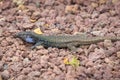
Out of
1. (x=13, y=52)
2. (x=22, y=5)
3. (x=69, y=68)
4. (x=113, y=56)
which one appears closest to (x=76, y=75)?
(x=69, y=68)

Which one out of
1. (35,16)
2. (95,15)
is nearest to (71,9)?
(95,15)

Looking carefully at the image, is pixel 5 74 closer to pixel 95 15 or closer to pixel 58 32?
pixel 58 32

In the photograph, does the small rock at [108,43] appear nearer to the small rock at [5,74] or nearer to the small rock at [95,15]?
the small rock at [95,15]

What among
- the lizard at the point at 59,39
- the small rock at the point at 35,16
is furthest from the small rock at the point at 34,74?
the small rock at the point at 35,16

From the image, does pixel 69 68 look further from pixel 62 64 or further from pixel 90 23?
pixel 90 23

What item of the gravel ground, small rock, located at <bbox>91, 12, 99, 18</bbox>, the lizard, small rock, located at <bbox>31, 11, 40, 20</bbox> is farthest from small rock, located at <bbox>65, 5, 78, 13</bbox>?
the lizard
